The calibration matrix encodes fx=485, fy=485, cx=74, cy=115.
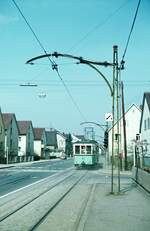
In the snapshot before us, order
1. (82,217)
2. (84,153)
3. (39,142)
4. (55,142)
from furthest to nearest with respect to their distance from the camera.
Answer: (55,142) < (39,142) < (84,153) < (82,217)

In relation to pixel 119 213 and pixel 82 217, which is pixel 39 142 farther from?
pixel 82 217

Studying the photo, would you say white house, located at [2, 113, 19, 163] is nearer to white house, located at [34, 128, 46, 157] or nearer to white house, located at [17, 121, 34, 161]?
white house, located at [17, 121, 34, 161]

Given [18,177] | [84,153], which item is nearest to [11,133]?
[84,153]

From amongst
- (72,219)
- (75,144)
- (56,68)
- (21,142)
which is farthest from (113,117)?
(21,142)

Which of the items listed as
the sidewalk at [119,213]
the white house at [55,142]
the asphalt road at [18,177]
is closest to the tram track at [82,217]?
the sidewalk at [119,213]

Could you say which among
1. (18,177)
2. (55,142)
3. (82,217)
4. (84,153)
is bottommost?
(82,217)

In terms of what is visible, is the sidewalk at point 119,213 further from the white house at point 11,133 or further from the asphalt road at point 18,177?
the white house at point 11,133

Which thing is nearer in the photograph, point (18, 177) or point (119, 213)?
point (119, 213)

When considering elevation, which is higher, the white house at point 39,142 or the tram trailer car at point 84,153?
the white house at point 39,142

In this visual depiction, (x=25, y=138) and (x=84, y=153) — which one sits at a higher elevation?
(x=25, y=138)

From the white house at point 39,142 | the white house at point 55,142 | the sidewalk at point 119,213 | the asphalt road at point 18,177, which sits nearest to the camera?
the sidewalk at point 119,213

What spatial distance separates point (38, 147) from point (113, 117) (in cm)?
10256

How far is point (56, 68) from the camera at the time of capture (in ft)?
67.6

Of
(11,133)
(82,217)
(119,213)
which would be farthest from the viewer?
(11,133)
